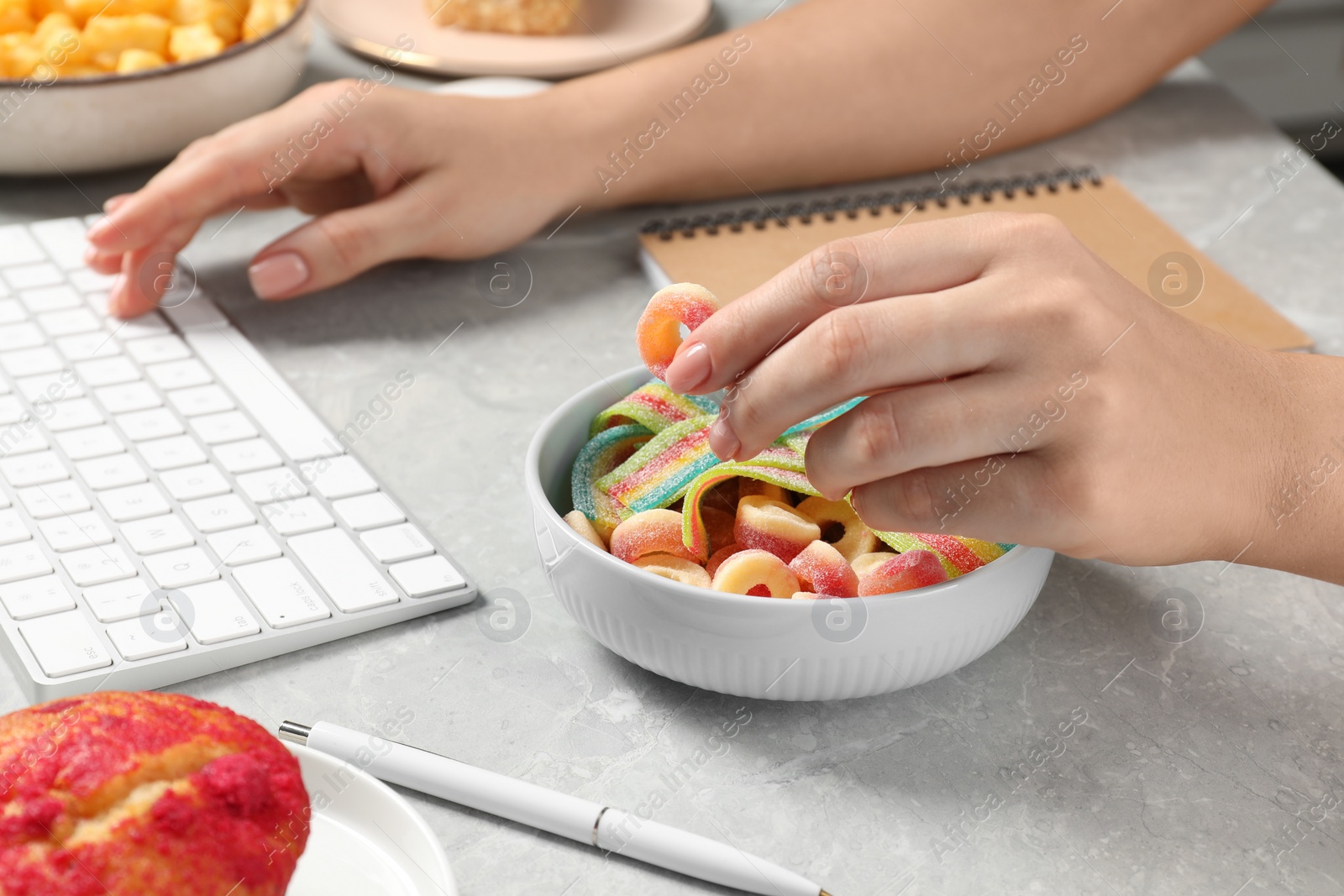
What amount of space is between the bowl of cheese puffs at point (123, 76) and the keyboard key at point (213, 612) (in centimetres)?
52

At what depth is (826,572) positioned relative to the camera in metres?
0.51

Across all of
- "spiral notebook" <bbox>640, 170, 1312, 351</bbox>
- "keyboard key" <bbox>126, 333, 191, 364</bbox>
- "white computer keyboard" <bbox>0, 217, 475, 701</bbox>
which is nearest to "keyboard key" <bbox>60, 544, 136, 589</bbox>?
"white computer keyboard" <bbox>0, 217, 475, 701</bbox>

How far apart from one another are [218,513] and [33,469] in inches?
4.5

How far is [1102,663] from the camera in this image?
0.57 meters

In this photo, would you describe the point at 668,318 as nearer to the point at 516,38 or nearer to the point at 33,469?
the point at 33,469

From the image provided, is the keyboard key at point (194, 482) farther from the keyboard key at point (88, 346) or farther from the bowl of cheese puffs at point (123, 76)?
the bowl of cheese puffs at point (123, 76)

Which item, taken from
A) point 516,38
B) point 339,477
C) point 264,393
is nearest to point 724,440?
point 339,477

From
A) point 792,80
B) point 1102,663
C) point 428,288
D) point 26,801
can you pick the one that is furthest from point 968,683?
point 792,80

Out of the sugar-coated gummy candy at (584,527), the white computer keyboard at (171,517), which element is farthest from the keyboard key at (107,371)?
the sugar-coated gummy candy at (584,527)

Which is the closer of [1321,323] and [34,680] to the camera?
[34,680]

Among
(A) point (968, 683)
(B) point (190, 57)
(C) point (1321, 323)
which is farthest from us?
(B) point (190, 57)

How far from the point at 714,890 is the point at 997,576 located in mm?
175

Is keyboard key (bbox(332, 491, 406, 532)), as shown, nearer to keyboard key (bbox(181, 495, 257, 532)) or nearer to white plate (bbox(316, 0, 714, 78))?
keyboard key (bbox(181, 495, 257, 532))

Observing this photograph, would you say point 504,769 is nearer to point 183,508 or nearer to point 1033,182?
point 183,508
